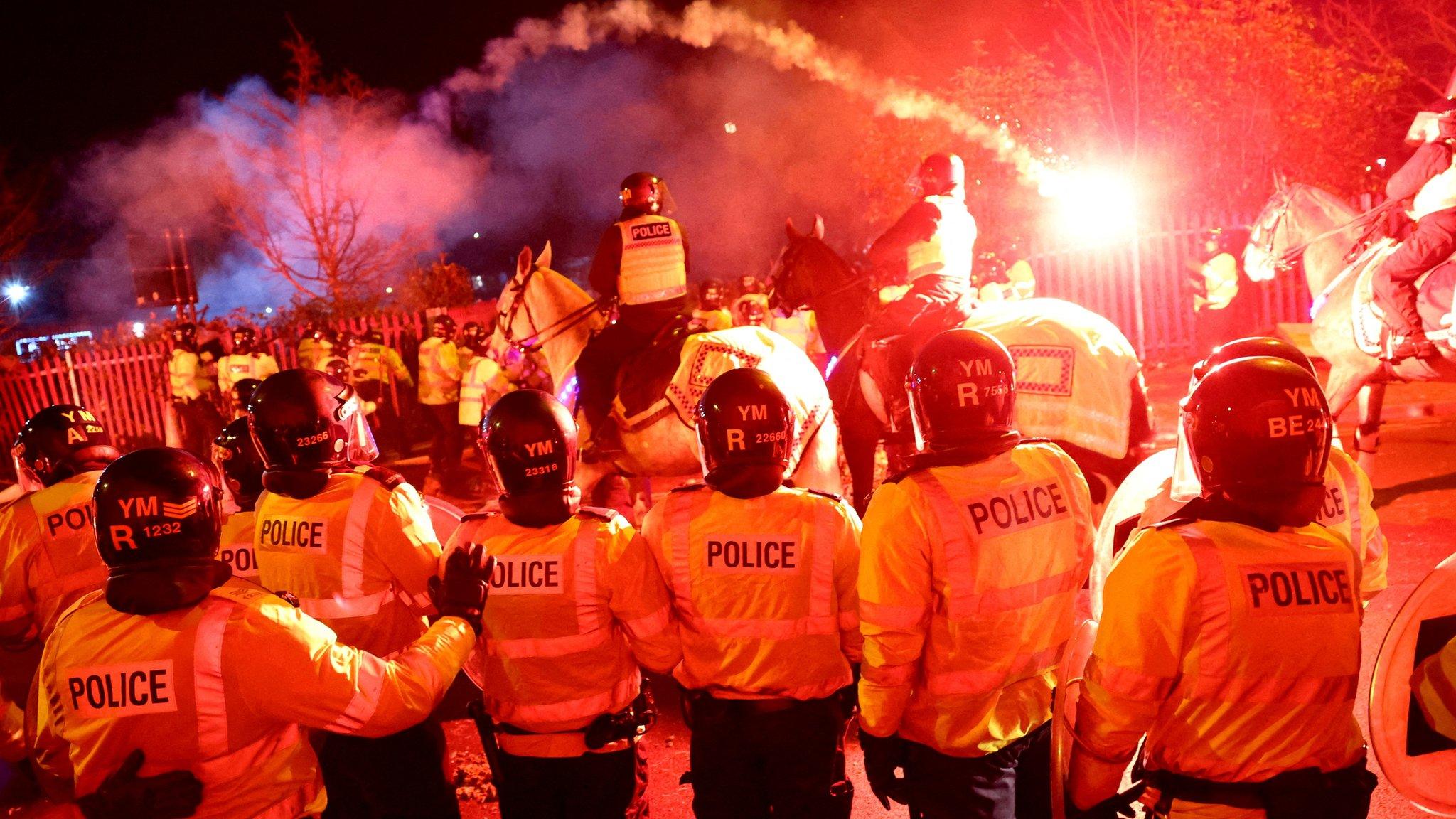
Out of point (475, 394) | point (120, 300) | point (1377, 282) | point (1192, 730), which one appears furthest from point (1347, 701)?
point (120, 300)

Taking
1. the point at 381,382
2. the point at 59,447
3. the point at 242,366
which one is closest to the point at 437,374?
the point at 381,382

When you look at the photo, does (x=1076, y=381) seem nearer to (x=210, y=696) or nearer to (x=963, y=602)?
(x=963, y=602)

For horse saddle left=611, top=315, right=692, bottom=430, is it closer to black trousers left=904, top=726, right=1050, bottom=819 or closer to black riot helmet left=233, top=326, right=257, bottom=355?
black trousers left=904, top=726, right=1050, bottom=819

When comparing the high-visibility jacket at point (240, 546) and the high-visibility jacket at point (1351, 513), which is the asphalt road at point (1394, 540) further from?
the high-visibility jacket at point (240, 546)

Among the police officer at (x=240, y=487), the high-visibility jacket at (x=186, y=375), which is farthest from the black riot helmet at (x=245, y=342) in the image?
the police officer at (x=240, y=487)

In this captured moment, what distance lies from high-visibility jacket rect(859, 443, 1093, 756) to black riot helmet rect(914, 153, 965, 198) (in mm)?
4406

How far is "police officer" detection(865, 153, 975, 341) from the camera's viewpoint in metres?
7.03

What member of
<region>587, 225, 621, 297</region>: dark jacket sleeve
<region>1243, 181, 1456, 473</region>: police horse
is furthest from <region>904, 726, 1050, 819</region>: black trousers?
<region>1243, 181, 1456, 473</region>: police horse

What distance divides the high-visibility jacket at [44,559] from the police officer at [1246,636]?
4.13 m

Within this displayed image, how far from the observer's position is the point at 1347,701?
93.5 inches

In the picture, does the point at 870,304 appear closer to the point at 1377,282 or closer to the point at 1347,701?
the point at 1377,282

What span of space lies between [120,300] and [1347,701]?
4601 centimetres

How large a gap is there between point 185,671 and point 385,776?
48.0 inches

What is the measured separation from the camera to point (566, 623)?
10.8 ft
